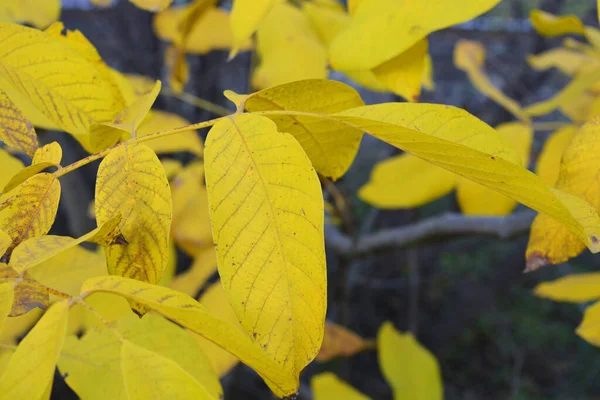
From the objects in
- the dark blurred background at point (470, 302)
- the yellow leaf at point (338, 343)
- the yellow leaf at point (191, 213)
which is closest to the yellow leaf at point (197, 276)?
the yellow leaf at point (191, 213)

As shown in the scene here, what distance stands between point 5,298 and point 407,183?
0.56 meters

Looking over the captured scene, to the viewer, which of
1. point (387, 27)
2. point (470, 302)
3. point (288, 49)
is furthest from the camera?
point (470, 302)

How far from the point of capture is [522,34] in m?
1.88

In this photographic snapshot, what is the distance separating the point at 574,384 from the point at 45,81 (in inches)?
103

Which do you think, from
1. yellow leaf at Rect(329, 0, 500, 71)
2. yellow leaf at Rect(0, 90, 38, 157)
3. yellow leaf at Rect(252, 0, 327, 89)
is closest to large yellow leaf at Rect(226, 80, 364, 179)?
yellow leaf at Rect(329, 0, 500, 71)

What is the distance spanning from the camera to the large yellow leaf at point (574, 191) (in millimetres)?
351

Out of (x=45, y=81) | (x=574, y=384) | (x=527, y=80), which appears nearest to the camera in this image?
(x=45, y=81)

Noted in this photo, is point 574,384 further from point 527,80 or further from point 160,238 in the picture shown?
point 160,238

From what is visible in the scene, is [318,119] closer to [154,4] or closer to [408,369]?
[154,4]

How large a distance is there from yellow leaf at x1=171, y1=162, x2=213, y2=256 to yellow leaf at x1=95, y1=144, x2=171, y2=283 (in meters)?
0.51

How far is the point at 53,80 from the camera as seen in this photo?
14.5 inches

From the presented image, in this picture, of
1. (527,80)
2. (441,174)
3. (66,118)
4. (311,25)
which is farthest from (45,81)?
(527,80)

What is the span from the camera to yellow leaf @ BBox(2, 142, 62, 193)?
0.99 feet

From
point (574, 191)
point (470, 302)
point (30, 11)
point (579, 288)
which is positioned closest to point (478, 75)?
point (579, 288)
